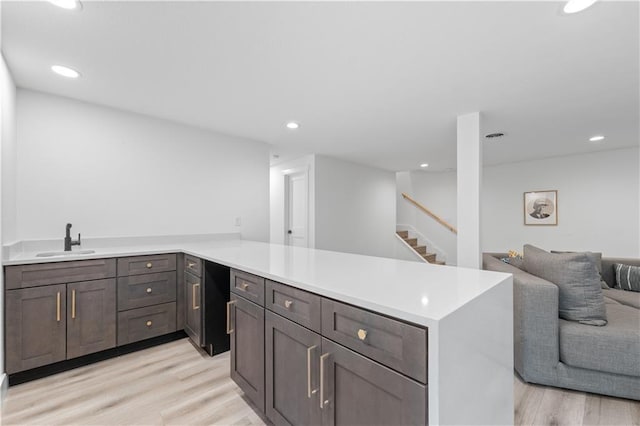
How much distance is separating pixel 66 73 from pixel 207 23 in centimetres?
144

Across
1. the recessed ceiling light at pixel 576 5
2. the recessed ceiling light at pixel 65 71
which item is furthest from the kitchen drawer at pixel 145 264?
the recessed ceiling light at pixel 576 5

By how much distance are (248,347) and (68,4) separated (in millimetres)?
2114

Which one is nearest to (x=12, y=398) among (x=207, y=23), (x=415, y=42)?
(x=207, y=23)

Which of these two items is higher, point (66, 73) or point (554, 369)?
point (66, 73)

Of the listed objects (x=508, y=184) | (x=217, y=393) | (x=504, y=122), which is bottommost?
(x=217, y=393)

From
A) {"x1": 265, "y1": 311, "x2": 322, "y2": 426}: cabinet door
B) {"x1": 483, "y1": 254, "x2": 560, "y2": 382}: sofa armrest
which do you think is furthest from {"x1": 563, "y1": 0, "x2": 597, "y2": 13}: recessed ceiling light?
{"x1": 265, "y1": 311, "x2": 322, "y2": 426}: cabinet door

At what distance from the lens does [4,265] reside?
196 centimetres

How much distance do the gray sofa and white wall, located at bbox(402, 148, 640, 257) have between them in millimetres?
3623

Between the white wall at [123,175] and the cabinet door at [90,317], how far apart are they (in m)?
0.72

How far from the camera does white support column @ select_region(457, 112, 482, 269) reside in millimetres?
3027

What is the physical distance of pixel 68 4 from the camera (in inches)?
59.2

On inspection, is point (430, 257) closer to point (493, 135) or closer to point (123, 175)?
point (493, 135)

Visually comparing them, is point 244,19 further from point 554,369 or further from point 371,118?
point 554,369

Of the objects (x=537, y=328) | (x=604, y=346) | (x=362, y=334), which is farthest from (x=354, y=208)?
(x=362, y=334)
